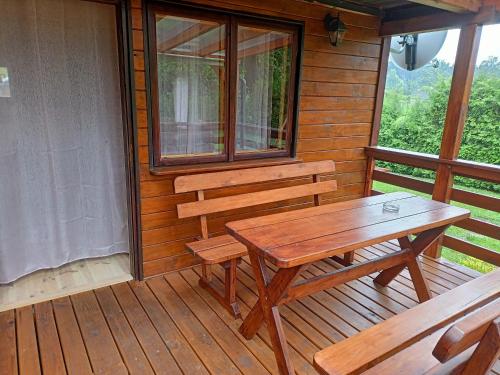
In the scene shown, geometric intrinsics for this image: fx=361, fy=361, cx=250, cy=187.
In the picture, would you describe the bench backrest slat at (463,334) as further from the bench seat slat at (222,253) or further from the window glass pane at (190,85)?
the window glass pane at (190,85)

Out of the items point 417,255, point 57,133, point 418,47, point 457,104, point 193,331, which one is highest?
point 418,47

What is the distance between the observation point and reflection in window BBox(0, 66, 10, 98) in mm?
2150

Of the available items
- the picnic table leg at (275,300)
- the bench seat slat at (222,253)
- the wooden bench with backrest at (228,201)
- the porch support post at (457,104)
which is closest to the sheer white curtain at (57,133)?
the wooden bench with backrest at (228,201)

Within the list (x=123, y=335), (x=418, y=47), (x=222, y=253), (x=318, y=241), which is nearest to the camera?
(x=318, y=241)

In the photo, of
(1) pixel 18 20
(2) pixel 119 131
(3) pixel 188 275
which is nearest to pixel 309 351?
(3) pixel 188 275

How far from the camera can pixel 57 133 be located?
2.42 metres

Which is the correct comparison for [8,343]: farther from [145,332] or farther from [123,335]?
[145,332]

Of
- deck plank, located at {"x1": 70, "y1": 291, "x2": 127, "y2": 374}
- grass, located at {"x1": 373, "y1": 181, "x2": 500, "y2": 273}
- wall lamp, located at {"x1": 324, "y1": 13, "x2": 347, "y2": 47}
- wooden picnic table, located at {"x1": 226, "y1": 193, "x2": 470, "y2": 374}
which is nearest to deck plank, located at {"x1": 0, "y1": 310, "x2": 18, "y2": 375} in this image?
deck plank, located at {"x1": 70, "y1": 291, "x2": 127, "y2": 374}

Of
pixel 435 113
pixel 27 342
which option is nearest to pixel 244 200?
pixel 27 342

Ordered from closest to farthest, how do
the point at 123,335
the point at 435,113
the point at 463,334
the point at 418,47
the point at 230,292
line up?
the point at 463,334 → the point at 123,335 → the point at 230,292 → the point at 418,47 → the point at 435,113

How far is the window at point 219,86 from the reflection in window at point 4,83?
85 centimetres

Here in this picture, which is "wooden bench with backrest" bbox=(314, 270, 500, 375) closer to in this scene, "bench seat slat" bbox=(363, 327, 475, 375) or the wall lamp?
"bench seat slat" bbox=(363, 327, 475, 375)

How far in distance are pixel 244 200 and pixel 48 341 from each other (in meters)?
1.42

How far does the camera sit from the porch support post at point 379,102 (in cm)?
343
